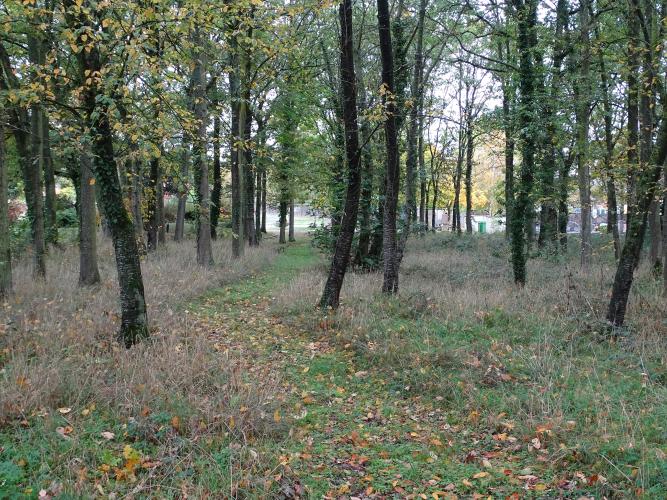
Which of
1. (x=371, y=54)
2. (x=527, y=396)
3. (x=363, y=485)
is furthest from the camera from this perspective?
(x=371, y=54)

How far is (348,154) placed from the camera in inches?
371

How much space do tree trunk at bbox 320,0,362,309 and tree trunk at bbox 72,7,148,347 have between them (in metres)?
3.88

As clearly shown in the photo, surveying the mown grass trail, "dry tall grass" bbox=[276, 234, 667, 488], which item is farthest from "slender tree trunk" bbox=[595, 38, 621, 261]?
the mown grass trail

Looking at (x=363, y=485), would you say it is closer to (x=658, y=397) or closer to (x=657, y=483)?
(x=657, y=483)

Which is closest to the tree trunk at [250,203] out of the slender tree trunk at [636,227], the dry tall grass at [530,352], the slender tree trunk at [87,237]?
the slender tree trunk at [87,237]

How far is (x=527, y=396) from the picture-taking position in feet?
17.7

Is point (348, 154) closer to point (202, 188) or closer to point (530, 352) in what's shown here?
point (530, 352)

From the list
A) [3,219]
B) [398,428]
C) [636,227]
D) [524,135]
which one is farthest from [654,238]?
[3,219]

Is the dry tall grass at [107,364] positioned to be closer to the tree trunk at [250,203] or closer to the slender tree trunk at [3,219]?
the slender tree trunk at [3,219]

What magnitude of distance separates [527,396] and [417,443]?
151cm

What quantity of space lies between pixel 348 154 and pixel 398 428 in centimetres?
576

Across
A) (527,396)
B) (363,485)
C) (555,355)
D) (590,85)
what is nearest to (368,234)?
(590,85)

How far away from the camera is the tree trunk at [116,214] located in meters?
6.12

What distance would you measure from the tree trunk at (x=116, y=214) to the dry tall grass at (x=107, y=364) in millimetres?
328
